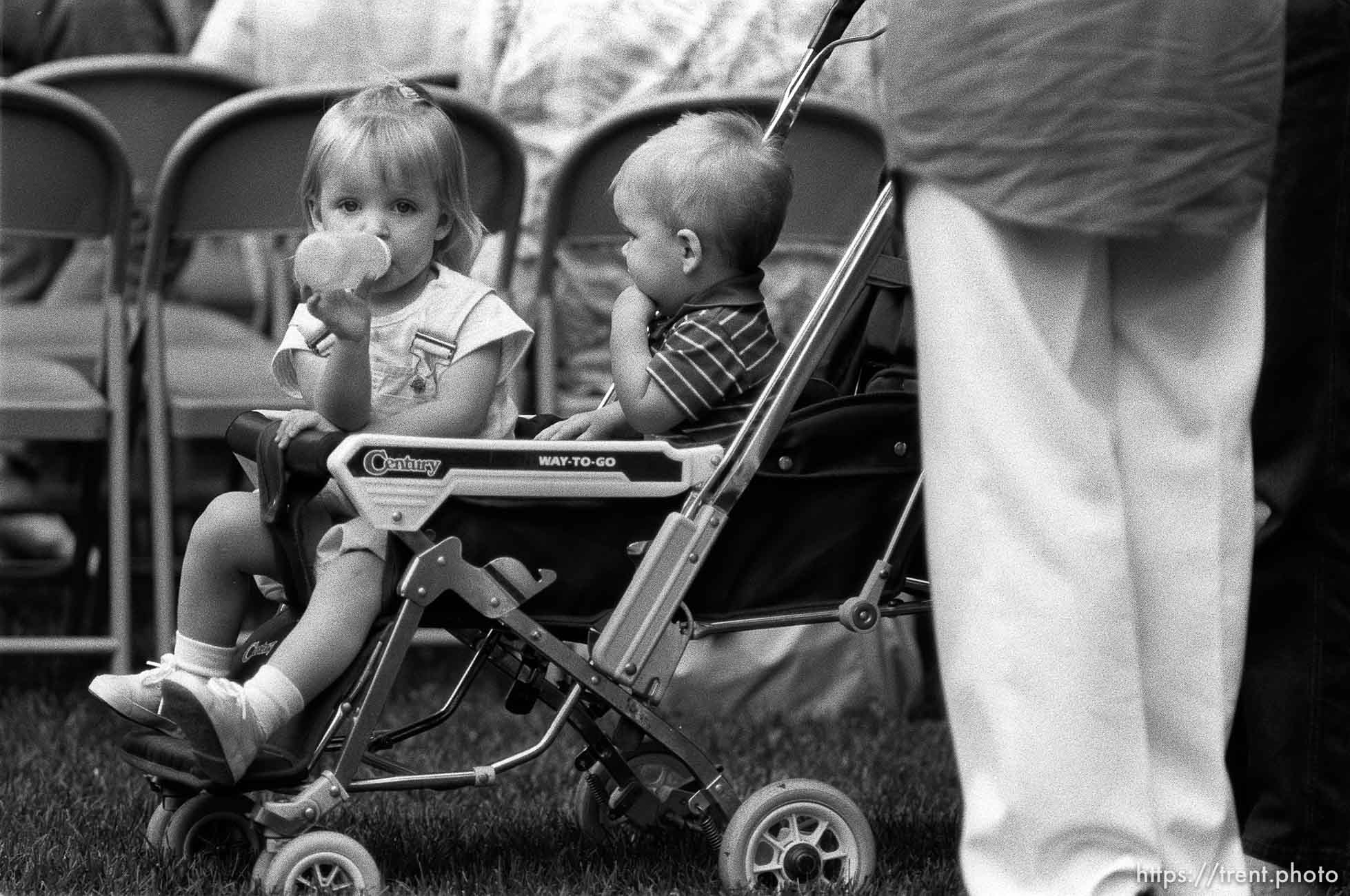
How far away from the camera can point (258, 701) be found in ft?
8.34

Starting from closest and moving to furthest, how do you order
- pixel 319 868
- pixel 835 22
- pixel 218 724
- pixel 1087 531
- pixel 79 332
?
pixel 1087 531 → pixel 218 724 → pixel 319 868 → pixel 835 22 → pixel 79 332

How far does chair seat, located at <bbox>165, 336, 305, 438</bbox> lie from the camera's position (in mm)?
3998

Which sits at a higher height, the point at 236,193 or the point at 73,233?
the point at 236,193

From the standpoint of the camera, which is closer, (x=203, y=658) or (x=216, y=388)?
(x=203, y=658)

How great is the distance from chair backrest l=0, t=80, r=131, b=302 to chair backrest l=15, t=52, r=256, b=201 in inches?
23.1

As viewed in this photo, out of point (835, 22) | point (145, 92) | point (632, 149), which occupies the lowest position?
point (145, 92)

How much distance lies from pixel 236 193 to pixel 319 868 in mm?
→ 1713

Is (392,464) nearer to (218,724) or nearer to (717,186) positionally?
(218,724)

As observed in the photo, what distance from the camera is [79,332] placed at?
4719mm

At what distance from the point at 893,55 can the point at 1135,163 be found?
31cm

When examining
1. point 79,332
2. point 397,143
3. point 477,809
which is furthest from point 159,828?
point 79,332

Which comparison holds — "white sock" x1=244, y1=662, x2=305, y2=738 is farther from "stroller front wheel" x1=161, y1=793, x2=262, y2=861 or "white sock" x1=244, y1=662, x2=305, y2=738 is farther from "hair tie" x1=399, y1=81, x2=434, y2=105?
"hair tie" x1=399, y1=81, x2=434, y2=105

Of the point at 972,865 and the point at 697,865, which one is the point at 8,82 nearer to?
the point at 697,865

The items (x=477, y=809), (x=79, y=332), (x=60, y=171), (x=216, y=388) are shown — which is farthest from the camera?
(x=79, y=332)
